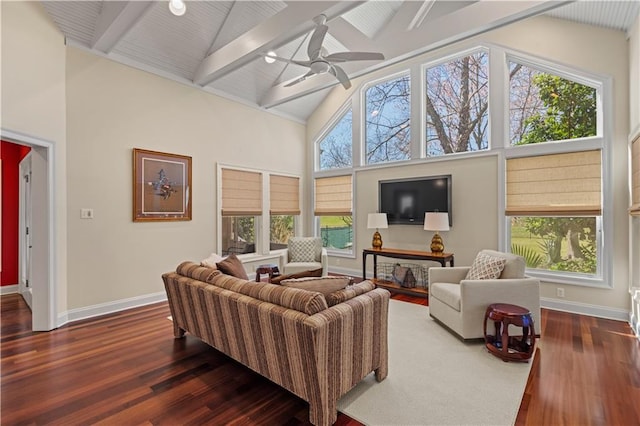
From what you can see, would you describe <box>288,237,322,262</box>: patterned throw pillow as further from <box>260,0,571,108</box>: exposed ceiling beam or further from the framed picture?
<box>260,0,571,108</box>: exposed ceiling beam

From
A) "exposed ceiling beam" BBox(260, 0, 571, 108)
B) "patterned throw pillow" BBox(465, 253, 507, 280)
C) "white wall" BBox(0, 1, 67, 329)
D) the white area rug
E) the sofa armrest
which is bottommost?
the white area rug

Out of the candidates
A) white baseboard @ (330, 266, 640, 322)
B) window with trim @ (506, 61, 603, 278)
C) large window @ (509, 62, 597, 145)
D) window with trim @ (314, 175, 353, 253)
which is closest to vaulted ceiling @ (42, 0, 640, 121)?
large window @ (509, 62, 597, 145)

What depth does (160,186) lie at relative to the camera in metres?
4.42

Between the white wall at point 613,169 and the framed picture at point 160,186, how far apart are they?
11.3ft

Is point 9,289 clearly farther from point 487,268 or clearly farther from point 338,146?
point 487,268

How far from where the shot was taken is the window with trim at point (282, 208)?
621 centimetres

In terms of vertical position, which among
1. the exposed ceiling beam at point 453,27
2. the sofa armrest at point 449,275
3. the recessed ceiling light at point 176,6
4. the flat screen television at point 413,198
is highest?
the exposed ceiling beam at point 453,27

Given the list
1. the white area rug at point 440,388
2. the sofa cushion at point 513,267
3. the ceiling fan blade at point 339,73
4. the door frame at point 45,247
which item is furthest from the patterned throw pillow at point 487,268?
the door frame at point 45,247

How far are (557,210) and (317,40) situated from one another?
3.71 meters

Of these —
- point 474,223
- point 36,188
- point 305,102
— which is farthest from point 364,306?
point 305,102

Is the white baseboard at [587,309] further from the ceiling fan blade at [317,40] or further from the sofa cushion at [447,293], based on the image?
the ceiling fan blade at [317,40]

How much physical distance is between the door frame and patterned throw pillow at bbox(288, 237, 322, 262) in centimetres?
316

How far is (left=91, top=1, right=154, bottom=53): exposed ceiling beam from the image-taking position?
3.16 meters

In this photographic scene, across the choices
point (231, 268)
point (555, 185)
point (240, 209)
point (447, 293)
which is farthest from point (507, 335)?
point (240, 209)
